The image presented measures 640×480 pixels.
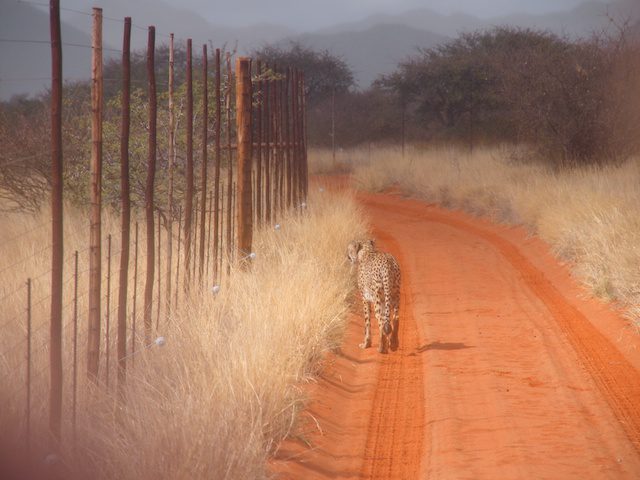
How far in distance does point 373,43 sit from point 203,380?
447 feet

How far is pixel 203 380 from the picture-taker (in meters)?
5.82

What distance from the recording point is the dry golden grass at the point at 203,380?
16.2 feet

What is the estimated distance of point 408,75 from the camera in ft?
131

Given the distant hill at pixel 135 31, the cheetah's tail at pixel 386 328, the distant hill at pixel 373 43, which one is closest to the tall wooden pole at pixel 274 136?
the cheetah's tail at pixel 386 328

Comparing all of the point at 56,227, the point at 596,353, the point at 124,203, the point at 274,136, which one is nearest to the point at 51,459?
the point at 56,227

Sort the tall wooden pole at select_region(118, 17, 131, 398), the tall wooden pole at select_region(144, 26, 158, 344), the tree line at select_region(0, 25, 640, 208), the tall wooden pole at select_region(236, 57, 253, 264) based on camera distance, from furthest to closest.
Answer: the tree line at select_region(0, 25, 640, 208)
the tall wooden pole at select_region(236, 57, 253, 264)
the tall wooden pole at select_region(144, 26, 158, 344)
the tall wooden pole at select_region(118, 17, 131, 398)

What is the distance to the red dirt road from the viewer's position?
5.80 meters

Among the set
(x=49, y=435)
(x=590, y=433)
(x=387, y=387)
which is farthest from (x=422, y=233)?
(x=49, y=435)

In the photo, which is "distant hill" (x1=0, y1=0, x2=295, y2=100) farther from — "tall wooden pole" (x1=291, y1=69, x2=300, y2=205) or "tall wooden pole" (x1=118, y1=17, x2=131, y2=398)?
"tall wooden pole" (x1=118, y1=17, x2=131, y2=398)

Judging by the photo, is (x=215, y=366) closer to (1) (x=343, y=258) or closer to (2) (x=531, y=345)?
(2) (x=531, y=345)

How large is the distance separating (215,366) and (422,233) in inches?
434

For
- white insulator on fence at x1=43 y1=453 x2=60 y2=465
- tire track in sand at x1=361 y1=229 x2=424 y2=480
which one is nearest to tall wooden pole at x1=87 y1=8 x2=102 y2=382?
white insulator on fence at x1=43 y1=453 x2=60 y2=465

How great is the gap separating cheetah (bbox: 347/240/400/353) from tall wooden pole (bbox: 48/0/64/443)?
382 centimetres

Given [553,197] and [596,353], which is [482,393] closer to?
[596,353]
